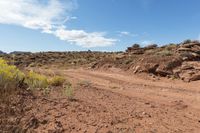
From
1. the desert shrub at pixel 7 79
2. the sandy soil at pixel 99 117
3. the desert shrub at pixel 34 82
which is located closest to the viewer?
the sandy soil at pixel 99 117

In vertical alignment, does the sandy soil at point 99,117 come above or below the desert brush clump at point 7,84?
below

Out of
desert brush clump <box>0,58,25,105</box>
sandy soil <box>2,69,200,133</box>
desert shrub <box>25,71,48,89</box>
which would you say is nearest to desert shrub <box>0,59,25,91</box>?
desert brush clump <box>0,58,25,105</box>

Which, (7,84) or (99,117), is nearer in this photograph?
(99,117)

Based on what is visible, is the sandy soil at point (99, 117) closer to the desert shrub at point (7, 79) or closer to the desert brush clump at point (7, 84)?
the desert brush clump at point (7, 84)

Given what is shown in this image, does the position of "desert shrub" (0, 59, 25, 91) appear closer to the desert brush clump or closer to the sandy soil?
the desert brush clump

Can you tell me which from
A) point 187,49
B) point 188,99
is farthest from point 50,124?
point 187,49

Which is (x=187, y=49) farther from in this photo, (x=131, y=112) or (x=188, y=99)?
(x=131, y=112)

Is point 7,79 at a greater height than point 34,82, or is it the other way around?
point 7,79

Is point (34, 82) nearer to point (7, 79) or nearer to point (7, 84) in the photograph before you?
point (7, 79)

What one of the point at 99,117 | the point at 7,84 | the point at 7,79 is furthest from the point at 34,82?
the point at 99,117

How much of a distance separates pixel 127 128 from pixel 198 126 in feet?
6.80

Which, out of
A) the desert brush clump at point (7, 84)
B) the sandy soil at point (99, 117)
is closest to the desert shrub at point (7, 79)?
the desert brush clump at point (7, 84)

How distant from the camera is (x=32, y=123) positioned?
641 centimetres

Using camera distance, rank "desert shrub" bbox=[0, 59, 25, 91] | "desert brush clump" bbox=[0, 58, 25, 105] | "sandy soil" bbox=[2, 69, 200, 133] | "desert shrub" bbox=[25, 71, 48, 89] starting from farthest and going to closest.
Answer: "desert shrub" bbox=[25, 71, 48, 89] < "desert shrub" bbox=[0, 59, 25, 91] < "desert brush clump" bbox=[0, 58, 25, 105] < "sandy soil" bbox=[2, 69, 200, 133]
